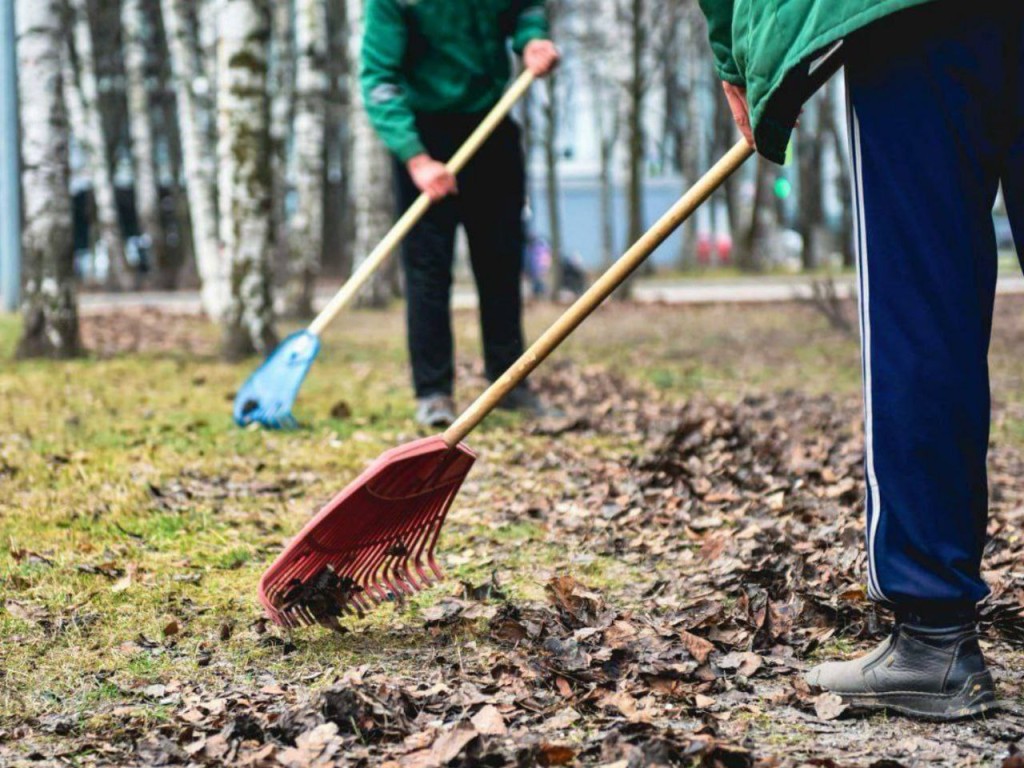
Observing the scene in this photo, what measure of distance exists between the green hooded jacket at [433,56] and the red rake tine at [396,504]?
9.68 ft

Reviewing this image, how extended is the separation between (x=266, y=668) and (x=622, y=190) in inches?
1738

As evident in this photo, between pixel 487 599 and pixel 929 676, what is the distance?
4.32ft

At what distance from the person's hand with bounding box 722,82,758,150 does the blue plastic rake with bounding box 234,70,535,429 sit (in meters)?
3.14

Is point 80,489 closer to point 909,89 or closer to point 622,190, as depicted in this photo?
point 909,89

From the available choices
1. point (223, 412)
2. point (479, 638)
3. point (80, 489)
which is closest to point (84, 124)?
point (223, 412)

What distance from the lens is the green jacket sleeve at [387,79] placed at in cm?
618

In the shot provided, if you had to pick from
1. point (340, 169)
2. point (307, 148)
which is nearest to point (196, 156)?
point (307, 148)

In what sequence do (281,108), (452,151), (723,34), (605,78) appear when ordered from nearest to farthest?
1. (723,34)
2. (452,151)
3. (281,108)
4. (605,78)

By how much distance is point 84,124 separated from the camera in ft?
86.0

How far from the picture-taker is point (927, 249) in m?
2.60

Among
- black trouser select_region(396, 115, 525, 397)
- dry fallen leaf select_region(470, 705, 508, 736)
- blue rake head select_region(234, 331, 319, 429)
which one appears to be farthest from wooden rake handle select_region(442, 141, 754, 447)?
blue rake head select_region(234, 331, 319, 429)

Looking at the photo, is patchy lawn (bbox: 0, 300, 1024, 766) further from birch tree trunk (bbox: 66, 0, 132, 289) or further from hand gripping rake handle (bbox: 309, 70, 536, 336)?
birch tree trunk (bbox: 66, 0, 132, 289)

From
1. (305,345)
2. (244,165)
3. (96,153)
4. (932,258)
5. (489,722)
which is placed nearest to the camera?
(932,258)

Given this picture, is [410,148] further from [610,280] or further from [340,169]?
[340,169]
